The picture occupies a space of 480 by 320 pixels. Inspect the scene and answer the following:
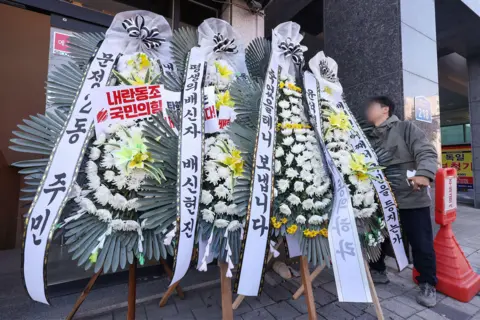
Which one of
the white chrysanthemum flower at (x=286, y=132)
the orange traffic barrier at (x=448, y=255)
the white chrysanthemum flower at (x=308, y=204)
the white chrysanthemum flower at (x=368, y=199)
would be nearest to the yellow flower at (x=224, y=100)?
the white chrysanthemum flower at (x=286, y=132)

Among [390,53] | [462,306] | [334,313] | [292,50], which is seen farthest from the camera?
[390,53]

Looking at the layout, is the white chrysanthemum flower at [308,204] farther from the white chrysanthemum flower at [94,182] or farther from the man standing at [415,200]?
the white chrysanthemum flower at [94,182]

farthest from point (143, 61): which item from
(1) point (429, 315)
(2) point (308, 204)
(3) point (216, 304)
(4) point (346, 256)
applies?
(1) point (429, 315)

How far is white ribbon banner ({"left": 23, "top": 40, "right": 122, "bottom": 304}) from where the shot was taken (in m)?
1.20

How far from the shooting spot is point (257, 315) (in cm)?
212

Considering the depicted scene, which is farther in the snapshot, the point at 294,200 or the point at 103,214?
the point at 294,200

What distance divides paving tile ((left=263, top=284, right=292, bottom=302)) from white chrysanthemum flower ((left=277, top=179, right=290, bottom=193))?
139 centimetres

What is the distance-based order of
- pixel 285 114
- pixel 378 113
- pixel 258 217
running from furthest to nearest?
pixel 378 113 < pixel 285 114 < pixel 258 217

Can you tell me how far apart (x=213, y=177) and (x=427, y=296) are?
7.83 feet

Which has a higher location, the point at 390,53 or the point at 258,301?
the point at 390,53

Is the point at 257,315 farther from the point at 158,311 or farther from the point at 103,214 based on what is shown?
the point at 103,214

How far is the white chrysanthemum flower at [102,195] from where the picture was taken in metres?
1.32

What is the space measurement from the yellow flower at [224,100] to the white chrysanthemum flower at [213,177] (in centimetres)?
Result: 50

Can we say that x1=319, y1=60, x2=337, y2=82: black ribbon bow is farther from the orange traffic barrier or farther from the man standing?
the orange traffic barrier
